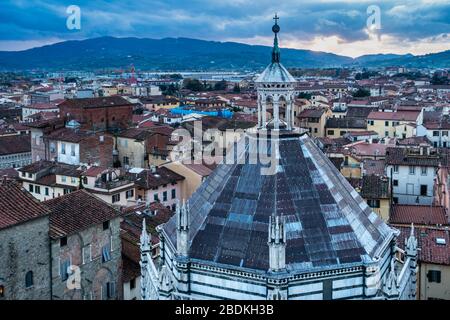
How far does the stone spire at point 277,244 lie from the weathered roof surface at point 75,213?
12.0 metres

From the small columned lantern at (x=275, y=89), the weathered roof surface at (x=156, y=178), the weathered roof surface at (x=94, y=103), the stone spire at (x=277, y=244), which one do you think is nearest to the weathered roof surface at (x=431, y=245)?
the small columned lantern at (x=275, y=89)

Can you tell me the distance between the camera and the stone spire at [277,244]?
1279 centimetres

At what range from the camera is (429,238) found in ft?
79.9

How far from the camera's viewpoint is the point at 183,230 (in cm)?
1421

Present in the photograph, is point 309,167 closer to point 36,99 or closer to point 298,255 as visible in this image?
point 298,255

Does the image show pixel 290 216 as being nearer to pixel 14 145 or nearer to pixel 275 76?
pixel 275 76

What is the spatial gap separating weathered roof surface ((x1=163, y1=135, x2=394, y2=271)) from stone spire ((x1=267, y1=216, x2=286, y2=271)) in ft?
1.28

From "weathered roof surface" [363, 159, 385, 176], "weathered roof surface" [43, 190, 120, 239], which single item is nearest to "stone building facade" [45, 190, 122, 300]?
"weathered roof surface" [43, 190, 120, 239]

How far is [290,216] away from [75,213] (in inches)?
531

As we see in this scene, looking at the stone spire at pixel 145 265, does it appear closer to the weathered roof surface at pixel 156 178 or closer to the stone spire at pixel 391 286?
the stone spire at pixel 391 286

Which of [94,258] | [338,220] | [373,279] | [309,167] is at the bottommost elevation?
[94,258]

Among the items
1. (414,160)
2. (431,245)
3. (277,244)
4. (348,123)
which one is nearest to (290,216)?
(277,244)
